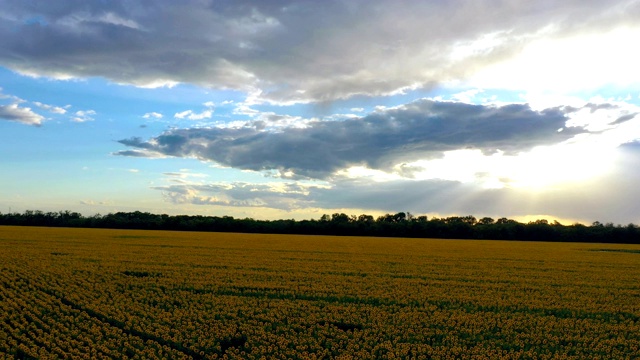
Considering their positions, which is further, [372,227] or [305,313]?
[372,227]

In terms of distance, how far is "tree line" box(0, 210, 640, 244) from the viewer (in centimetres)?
9406

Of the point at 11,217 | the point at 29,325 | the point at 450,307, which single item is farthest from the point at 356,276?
the point at 11,217

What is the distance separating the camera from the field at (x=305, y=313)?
491 inches

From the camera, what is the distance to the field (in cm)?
1247

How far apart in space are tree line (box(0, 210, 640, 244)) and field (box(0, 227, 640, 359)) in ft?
238

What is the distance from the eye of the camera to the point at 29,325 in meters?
14.4

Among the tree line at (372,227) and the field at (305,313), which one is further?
the tree line at (372,227)

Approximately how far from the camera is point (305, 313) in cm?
1602

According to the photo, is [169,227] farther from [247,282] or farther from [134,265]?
[247,282]

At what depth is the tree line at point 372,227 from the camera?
94062 mm

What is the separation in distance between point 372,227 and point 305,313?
289 feet

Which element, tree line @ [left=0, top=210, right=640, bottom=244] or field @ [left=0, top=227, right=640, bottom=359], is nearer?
field @ [left=0, top=227, right=640, bottom=359]

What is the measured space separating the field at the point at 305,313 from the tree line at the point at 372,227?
72.5 meters

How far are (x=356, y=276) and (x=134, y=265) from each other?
12.6 meters
